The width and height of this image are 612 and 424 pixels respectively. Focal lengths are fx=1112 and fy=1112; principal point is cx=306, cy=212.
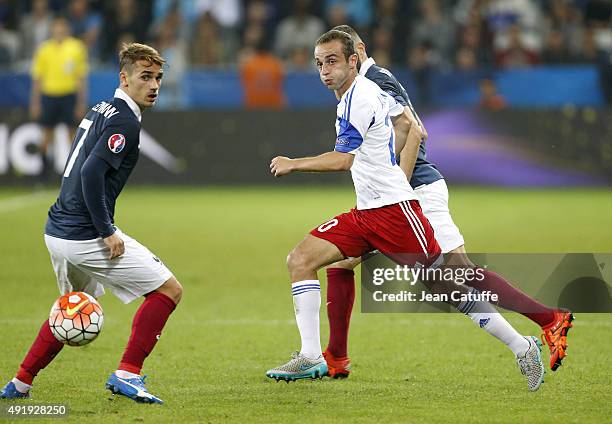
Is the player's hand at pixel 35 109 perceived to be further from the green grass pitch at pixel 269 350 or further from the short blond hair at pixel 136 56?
the short blond hair at pixel 136 56

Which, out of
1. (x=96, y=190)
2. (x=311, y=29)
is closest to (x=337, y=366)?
(x=96, y=190)

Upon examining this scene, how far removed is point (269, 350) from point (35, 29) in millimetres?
14172

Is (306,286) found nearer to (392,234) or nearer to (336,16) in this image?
(392,234)

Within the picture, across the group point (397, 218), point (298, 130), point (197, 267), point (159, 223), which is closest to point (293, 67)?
point (298, 130)

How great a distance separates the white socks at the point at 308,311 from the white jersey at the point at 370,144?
1.89 ft

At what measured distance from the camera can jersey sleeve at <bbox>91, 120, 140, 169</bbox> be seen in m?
5.93

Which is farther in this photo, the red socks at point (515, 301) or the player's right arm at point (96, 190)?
the red socks at point (515, 301)

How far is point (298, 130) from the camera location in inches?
749

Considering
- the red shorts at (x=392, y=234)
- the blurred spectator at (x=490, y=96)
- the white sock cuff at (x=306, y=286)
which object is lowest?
the white sock cuff at (x=306, y=286)

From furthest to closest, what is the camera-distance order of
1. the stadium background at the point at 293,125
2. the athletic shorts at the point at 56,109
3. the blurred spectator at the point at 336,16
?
the blurred spectator at the point at 336,16 < the athletic shorts at the point at 56,109 < the stadium background at the point at 293,125

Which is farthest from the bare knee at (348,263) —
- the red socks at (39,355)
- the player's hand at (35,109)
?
the player's hand at (35,109)

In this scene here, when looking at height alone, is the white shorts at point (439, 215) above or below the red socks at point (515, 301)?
above

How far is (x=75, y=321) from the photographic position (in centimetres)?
600

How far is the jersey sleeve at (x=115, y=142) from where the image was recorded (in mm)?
5925
